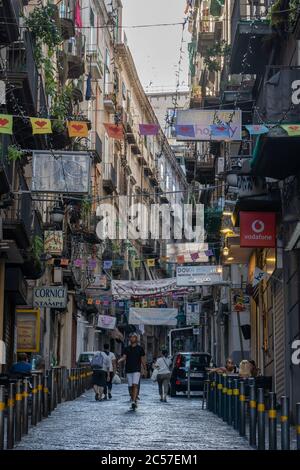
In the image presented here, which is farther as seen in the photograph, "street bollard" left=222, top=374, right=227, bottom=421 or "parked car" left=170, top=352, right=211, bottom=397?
"parked car" left=170, top=352, right=211, bottom=397

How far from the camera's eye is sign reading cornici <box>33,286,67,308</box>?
28.3 meters

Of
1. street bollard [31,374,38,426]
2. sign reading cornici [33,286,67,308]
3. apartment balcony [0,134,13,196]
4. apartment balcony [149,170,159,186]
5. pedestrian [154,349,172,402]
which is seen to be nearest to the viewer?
street bollard [31,374,38,426]

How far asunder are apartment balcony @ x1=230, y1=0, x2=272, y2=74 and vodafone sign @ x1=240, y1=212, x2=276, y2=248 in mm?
3957

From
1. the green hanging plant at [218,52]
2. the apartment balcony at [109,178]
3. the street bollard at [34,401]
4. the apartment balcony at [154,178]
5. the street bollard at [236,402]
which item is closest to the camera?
the street bollard at [236,402]

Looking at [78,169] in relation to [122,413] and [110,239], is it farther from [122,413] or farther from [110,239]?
[110,239]

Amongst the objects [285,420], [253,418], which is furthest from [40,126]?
[285,420]

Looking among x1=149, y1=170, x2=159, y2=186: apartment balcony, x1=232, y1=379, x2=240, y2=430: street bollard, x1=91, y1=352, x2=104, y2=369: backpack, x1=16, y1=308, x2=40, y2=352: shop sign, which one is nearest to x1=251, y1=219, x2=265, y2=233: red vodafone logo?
x1=232, y1=379, x2=240, y2=430: street bollard

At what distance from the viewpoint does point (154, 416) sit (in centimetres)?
2050

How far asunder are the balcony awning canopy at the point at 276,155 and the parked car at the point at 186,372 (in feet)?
51.8

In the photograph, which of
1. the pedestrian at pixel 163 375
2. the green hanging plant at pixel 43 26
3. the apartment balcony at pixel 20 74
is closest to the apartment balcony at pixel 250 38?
the green hanging plant at pixel 43 26

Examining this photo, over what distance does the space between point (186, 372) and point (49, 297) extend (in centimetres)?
726

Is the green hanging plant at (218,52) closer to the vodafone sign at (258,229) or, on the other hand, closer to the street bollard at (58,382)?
the vodafone sign at (258,229)

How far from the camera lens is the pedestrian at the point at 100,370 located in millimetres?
27516

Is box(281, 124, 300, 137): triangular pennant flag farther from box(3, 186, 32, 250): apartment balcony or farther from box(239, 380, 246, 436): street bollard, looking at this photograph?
box(3, 186, 32, 250): apartment balcony
